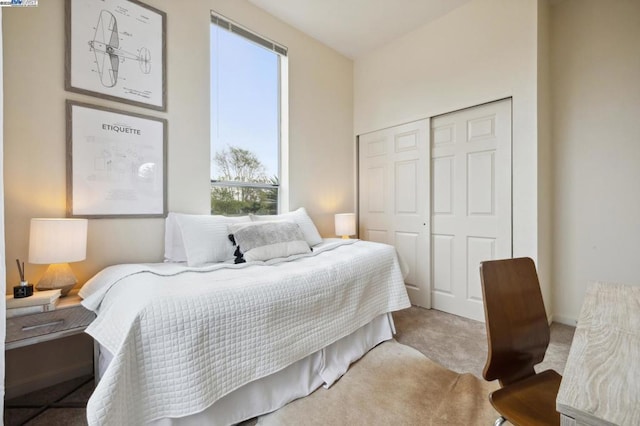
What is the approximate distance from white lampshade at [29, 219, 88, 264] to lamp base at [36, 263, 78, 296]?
135 mm

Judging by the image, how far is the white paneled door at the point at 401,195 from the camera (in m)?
3.04

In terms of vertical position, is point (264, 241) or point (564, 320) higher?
point (264, 241)

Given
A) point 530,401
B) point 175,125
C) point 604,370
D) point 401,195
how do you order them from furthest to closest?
point 401,195 < point 175,125 < point 530,401 < point 604,370

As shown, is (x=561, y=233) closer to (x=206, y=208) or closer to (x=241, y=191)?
(x=241, y=191)

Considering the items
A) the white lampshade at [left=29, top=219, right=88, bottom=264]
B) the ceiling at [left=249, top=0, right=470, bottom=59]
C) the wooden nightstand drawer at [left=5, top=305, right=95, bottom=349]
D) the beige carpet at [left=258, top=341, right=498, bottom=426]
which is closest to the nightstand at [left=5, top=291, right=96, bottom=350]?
the wooden nightstand drawer at [left=5, top=305, right=95, bottom=349]

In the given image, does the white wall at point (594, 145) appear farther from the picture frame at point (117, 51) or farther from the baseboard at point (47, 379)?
the baseboard at point (47, 379)

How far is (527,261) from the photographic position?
3.95ft

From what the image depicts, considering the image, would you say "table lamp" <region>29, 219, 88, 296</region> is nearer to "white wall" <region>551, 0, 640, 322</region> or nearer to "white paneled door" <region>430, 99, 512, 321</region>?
"white paneled door" <region>430, 99, 512, 321</region>

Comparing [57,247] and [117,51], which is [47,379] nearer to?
[57,247]

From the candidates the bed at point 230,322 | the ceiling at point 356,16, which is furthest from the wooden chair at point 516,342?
the ceiling at point 356,16

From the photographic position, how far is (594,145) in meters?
2.41

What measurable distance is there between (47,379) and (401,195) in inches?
132

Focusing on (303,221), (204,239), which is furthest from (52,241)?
(303,221)

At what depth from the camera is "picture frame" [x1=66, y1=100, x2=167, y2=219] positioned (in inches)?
70.2
